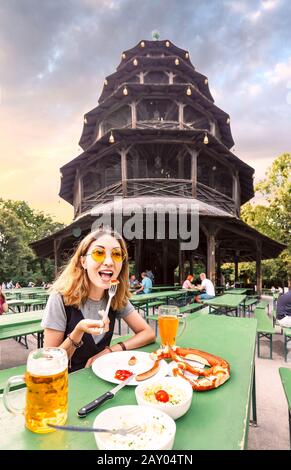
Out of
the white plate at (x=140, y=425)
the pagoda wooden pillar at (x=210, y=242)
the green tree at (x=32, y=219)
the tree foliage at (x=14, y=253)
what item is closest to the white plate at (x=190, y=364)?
the white plate at (x=140, y=425)

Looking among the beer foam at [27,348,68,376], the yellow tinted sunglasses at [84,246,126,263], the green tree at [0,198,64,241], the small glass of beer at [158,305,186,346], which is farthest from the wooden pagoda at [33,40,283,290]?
the green tree at [0,198,64,241]

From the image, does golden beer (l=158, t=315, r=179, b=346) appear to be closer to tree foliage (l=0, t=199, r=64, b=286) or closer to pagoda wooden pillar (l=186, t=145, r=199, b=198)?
pagoda wooden pillar (l=186, t=145, r=199, b=198)

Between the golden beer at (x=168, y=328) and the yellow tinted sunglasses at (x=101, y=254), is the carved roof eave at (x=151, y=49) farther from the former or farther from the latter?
the golden beer at (x=168, y=328)

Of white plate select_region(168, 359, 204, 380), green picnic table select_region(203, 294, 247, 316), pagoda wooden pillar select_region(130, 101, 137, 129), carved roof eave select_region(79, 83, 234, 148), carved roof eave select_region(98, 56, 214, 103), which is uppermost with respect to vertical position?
carved roof eave select_region(98, 56, 214, 103)

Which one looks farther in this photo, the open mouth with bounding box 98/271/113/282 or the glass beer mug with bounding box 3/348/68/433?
the open mouth with bounding box 98/271/113/282

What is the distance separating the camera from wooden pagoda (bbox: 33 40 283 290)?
1398 centimetres

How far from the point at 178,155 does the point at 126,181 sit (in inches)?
173

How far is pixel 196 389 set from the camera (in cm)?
129

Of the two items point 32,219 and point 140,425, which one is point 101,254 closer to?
point 140,425

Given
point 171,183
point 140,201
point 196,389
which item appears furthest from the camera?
point 171,183

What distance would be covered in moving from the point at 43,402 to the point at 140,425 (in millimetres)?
346

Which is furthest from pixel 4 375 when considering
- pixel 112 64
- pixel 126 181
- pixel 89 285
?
pixel 112 64

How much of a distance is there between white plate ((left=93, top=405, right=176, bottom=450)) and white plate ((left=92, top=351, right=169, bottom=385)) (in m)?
0.37
